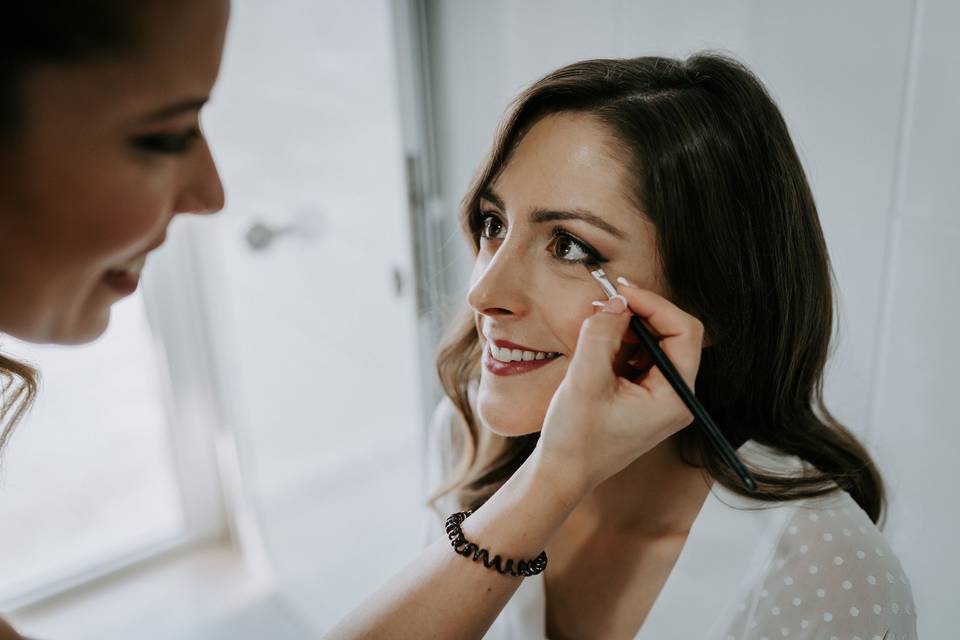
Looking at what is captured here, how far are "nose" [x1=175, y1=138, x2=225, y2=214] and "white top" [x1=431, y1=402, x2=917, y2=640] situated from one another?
61 centimetres

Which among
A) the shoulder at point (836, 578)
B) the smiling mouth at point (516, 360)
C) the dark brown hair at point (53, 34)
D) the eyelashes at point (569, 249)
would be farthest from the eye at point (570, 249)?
the dark brown hair at point (53, 34)

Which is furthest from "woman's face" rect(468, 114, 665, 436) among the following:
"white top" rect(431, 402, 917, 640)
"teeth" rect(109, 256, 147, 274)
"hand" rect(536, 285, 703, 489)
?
"teeth" rect(109, 256, 147, 274)

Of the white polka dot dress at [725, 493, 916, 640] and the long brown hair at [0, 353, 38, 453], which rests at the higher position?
the long brown hair at [0, 353, 38, 453]

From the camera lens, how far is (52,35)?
367 mm

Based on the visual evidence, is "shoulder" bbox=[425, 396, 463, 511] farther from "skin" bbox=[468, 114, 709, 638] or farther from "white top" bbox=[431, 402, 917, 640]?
"white top" bbox=[431, 402, 917, 640]

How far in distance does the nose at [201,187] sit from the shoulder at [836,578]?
2.12ft

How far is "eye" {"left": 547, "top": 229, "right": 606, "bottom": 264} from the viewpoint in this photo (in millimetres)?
729

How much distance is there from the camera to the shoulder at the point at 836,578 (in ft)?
2.19

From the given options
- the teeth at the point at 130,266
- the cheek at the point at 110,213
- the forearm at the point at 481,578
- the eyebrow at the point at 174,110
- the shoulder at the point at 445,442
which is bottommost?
the shoulder at the point at 445,442

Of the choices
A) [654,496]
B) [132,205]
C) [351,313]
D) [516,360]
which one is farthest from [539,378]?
[351,313]

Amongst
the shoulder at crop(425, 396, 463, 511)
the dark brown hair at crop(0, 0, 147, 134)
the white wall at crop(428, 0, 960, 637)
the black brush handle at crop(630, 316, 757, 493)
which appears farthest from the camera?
the shoulder at crop(425, 396, 463, 511)

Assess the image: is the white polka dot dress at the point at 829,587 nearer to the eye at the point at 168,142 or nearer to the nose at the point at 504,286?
the nose at the point at 504,286

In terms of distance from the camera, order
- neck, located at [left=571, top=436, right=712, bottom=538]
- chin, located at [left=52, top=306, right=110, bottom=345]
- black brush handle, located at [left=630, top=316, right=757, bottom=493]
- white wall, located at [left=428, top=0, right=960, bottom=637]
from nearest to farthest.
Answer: chin, located at [left=52, top=306, right=110, bottom=345] → black brush handle, located at [left=630, top=316, right=757, bottom=493] → white wall, located at [left=428, top=0, right=960, bottom=637] → neck, located at [left=571, top=436, right=712, bottom=538]

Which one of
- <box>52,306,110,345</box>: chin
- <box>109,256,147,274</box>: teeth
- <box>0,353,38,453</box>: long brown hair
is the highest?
<box>109,256,147,274</box>: teeth
